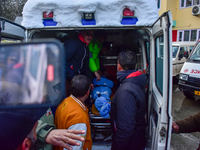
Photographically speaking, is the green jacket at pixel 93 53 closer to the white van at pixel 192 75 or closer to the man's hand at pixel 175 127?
the man's hand at pixel 175 127

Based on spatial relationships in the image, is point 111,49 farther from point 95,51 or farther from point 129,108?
point 129,108

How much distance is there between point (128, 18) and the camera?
2164mm

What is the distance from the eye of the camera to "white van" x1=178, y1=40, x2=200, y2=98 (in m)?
5.15

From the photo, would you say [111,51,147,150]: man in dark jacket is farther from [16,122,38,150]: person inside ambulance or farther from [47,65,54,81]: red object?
[47,65,54,81]: red object

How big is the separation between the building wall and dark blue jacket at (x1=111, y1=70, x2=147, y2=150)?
15.7 metres

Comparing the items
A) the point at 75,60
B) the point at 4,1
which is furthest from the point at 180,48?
the point at 4,1

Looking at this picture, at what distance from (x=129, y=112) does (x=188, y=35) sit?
16.5 meters

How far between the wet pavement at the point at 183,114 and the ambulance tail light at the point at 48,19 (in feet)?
11.1

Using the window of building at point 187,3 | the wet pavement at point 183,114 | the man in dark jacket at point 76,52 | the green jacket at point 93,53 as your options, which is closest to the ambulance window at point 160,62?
the man in dark jacket at point 76,52

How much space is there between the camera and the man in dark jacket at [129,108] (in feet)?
5.99

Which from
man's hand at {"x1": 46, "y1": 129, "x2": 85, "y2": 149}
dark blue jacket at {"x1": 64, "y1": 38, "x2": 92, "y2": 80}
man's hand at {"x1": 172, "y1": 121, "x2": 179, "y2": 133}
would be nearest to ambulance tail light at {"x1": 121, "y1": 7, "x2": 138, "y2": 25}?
dark blue jacket at {"x1": 64, "y1": 38, "x2": 92, "y2": 80}

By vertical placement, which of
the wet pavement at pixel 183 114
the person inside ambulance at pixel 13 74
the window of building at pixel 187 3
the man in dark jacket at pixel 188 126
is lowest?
the wet pavement at pixel 183 114

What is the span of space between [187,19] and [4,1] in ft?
60.6

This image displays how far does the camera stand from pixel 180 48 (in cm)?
845
